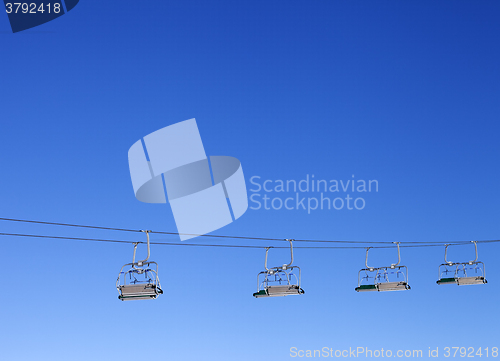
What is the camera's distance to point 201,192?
21312mm

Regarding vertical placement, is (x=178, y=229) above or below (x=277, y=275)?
above

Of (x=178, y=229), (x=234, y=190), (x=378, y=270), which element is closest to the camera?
(x=378, y=270)

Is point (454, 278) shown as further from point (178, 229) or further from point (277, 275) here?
point (178, 229)

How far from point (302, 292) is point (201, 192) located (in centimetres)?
877

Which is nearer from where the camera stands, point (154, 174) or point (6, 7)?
point (6, 7)

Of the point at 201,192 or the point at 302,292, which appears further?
the point at 201,192

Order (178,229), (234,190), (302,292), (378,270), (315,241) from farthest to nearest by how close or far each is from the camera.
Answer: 1. (234,190)
2. (178,229)
3. (315,241)
4. (378,270)
5. (302,292)

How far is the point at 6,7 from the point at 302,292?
11.8 meters

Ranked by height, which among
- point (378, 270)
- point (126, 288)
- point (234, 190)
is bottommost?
point (126, 288)

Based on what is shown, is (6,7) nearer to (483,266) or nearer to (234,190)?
(234,190)

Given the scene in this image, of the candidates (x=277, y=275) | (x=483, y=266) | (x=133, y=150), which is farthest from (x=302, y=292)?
(x=133, y=150)

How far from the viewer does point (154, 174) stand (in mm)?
21219

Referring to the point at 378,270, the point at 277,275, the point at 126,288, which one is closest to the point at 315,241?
the point at 378,270

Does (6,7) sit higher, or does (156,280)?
(6,7)
